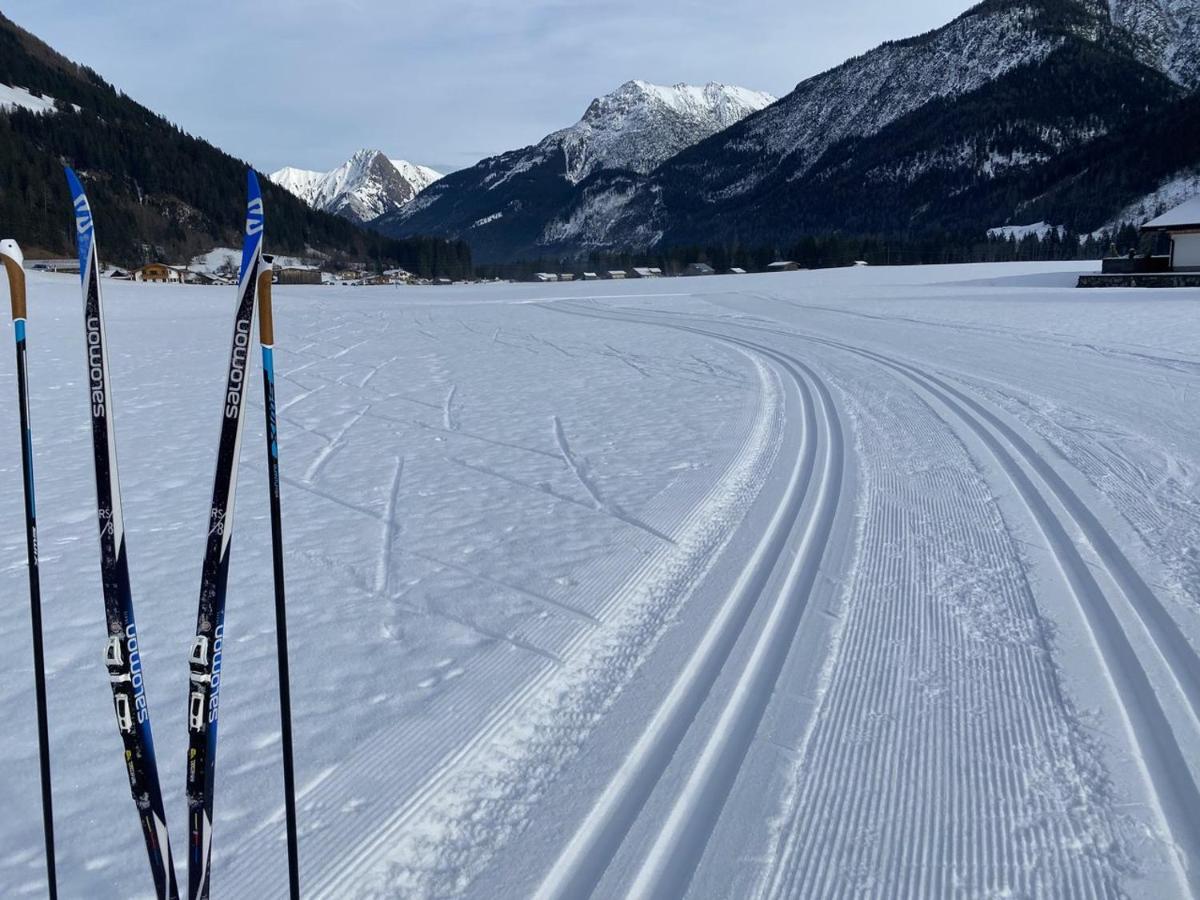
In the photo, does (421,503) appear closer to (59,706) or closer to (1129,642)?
(59,706)

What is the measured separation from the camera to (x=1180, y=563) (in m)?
5.05

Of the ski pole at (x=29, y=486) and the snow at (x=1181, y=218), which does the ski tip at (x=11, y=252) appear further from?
the snow at (x=1181, y=218)

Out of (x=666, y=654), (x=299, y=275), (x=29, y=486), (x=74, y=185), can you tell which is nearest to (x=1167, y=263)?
(x=666, y=654)

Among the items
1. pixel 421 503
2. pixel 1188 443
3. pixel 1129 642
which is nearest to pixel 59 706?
pixel 421 503

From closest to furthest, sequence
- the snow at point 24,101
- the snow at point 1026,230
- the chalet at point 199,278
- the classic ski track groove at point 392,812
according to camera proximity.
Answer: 1. the classic ski track groove at point 392,812
2. the chalet at point 199,278
3. the snow at point 24,101
4. the snow at point 1026,230

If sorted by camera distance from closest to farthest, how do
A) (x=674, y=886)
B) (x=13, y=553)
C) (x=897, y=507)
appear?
(x=674, y=886) < (x=13, y=553) < (x=897, y=507)

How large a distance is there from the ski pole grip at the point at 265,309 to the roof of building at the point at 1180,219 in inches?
1774

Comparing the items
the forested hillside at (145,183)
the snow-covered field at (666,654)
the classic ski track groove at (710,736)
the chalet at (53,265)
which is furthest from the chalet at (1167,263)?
the forested hillside at (145,183)

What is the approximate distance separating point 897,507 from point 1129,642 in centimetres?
241

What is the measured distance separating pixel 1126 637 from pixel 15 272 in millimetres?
5147

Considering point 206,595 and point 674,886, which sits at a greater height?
point 206,595

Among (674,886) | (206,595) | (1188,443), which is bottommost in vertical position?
(674,886)

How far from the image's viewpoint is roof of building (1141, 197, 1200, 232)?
3588 centimetres

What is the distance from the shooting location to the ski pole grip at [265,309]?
6.86 ft
